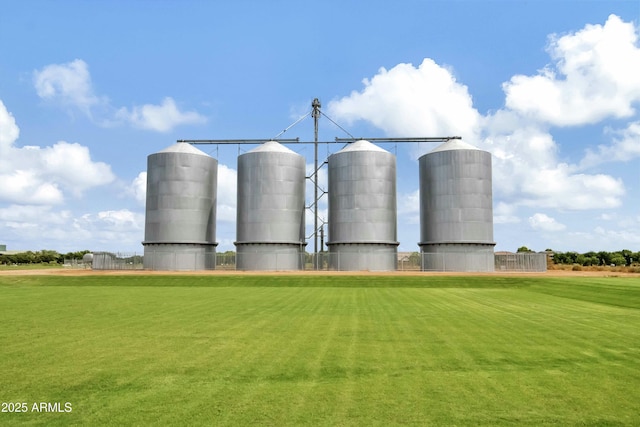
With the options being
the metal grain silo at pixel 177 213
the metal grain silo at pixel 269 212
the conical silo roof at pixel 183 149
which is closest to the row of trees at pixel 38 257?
→ the metal grain silo at pixel 177 213

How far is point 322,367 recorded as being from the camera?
860cm

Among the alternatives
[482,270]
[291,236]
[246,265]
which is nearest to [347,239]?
[291,236]

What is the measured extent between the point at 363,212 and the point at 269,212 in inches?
455

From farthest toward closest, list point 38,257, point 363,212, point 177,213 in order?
point 38,257
point 177,213
point 363,212

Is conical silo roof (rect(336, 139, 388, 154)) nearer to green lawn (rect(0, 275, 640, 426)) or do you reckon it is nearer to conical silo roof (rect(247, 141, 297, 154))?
conical silo roof (rect(247, 141, 297, 154))

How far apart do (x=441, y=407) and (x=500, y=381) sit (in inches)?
74.9

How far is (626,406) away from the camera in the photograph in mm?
6730

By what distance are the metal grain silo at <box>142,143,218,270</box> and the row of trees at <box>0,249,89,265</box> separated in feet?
212

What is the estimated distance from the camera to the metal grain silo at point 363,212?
54.1 meters

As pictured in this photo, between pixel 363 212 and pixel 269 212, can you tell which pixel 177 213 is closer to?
pixel 269 212

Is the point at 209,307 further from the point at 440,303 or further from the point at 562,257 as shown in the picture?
the point at 562,257

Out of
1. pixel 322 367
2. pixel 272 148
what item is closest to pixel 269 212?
pixel 272 148

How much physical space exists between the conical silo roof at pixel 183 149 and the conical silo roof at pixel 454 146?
3081 centimetres

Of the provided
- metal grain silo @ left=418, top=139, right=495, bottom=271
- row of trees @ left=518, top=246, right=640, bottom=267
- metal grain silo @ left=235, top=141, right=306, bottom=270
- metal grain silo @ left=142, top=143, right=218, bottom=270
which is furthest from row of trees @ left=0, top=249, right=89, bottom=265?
row of trees @ left=518, top=246, right=640, bottom=267
